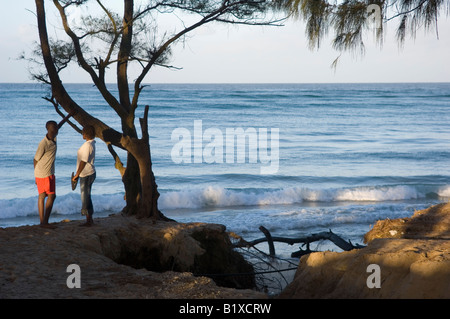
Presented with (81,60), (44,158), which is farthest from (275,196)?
(44,158)

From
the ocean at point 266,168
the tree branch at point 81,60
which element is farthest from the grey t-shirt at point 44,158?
the ocean at point 266,168

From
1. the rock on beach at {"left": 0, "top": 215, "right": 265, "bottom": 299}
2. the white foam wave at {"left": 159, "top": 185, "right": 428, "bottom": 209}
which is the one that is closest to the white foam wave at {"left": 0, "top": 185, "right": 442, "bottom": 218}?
the white foam wave at {"left": 159, "top": 185, "right": 428, "bottom": 209}

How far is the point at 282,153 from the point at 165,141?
6.44m

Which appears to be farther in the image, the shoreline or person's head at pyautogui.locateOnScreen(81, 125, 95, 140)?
person's head at pyautogui.locateOnScreen(81, 125, 95, 140)

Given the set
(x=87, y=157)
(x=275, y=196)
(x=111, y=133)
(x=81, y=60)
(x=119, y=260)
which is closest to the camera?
(x=119, y=260)

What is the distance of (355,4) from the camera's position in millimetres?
6305

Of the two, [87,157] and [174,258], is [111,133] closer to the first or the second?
[87,157]

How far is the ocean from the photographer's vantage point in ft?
44.2

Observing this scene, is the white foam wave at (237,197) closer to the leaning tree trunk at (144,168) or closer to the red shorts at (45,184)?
the leaning tree trunk at (144,168)

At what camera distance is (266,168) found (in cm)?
2009

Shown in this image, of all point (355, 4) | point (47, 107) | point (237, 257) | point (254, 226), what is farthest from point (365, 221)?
point (47, 107)

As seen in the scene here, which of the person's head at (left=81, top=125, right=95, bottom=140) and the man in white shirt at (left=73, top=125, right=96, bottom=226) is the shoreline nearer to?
the man in white shirt at (left=73, top=125, right=96, bottom=226)

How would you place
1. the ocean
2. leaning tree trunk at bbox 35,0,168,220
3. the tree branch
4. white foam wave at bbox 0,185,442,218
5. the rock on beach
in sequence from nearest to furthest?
the rock on beach < leaning tree trunk at bbox 35,0,168,220 < the tree branch < the ocean < white foam wave at bbox 0,185,442,218
